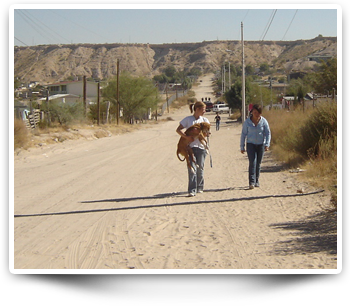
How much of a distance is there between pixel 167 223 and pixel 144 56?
12591cm

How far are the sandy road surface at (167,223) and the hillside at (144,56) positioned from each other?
54.5 metres

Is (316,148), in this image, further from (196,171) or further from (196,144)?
(196,144)

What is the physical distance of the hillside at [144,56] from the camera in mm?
97181

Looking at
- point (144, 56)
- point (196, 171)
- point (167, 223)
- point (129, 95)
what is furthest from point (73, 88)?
point (167, 223)

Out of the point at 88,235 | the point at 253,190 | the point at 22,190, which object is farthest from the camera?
the point at 22,190

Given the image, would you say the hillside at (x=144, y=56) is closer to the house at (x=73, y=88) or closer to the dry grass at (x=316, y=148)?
the house at (x=73, y=88)

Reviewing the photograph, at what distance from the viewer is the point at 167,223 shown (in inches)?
334

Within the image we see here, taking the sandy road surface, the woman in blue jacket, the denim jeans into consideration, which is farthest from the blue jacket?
the sandy road surface

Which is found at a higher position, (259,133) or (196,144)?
(259,133)

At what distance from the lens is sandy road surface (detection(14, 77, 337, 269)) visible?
647cm

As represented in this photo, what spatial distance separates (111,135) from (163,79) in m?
102
